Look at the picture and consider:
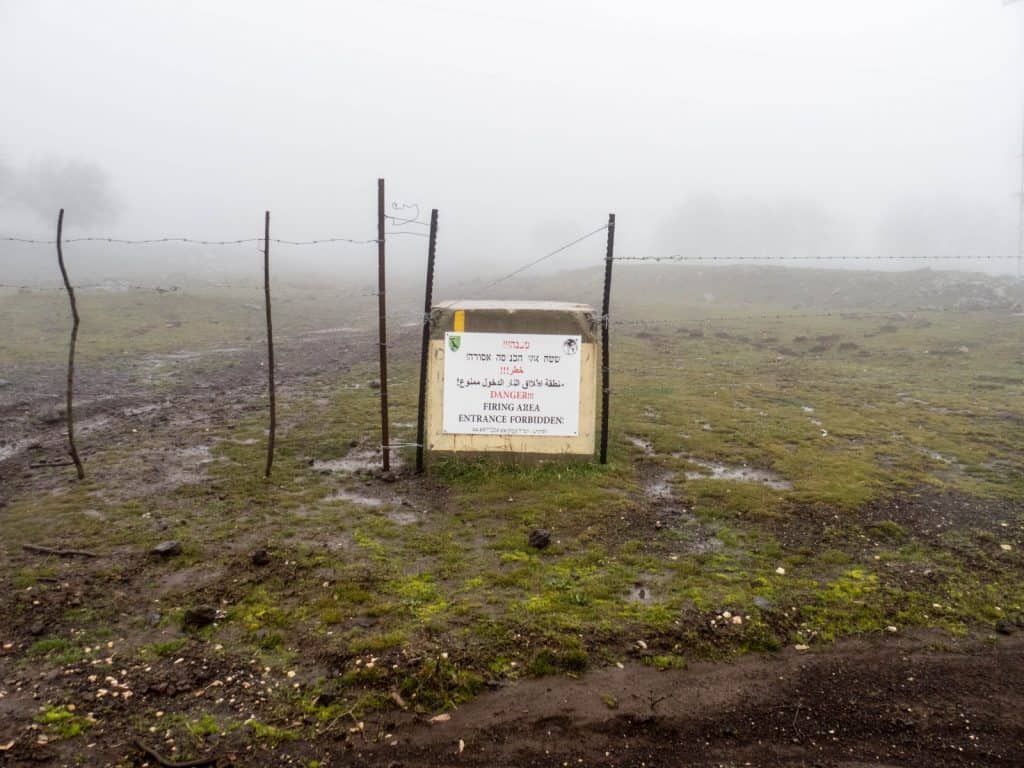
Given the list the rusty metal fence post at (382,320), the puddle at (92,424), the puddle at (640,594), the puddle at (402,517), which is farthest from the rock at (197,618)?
the puddle at (92,424)

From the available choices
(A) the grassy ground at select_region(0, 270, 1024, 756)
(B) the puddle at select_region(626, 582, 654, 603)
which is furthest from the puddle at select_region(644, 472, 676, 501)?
(B) the puddle at select_region(626, 582, 654, 603)

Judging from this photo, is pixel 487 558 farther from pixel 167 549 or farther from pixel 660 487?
pixel 660 487

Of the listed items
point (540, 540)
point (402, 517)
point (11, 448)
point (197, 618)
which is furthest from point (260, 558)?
point (11, 448)

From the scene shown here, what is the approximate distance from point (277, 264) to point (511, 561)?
106783 mm

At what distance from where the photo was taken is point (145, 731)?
504 centimetres

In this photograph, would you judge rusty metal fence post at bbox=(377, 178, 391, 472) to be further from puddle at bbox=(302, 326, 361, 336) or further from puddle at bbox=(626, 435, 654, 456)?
puddle at bbox=(302, 326, 361, 336)

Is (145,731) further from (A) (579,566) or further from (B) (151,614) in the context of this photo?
(A) (579,566)

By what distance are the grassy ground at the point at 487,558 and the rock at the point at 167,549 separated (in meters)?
0.15

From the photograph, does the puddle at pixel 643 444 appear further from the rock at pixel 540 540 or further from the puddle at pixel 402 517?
the puddle at pixel 402 517

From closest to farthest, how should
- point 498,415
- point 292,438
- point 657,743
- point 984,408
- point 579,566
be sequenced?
point 657,743
point 579,566
point 498,415
point 292,438
point 984,408

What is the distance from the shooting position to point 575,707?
5367mm

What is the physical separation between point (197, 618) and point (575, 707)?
387cm

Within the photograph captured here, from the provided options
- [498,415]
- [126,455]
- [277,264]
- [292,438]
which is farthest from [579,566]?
[277,264]

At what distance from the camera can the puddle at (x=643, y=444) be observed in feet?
43.5
